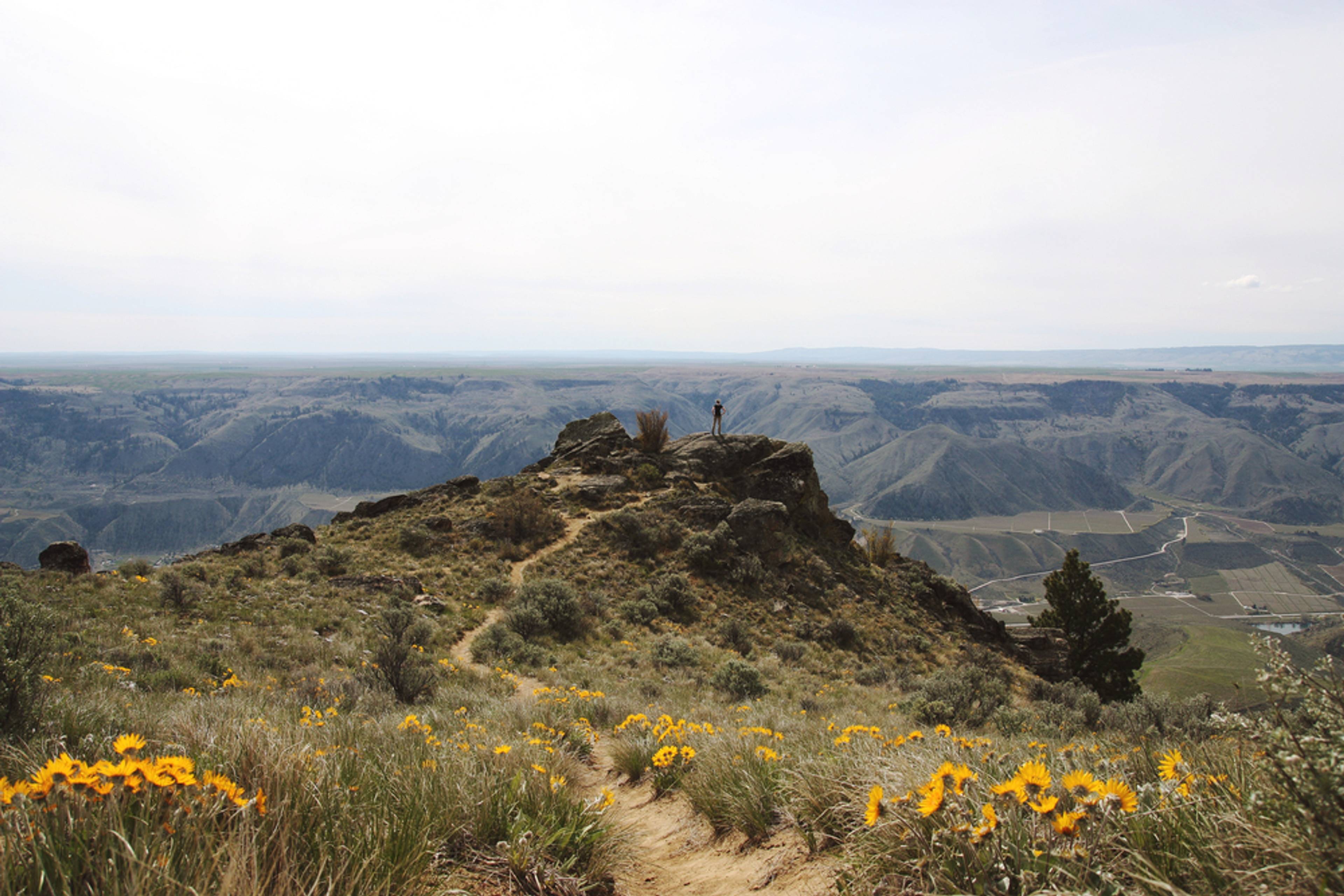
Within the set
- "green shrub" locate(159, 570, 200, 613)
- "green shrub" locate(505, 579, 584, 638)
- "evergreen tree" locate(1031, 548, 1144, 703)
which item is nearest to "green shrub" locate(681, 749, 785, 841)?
"green shrub" locate(505, 579, 584, 638)

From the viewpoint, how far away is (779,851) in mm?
3211

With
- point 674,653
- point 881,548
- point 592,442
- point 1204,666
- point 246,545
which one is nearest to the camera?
point 674,653

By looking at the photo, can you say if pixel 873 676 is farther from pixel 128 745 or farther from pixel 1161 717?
pixel 128 745

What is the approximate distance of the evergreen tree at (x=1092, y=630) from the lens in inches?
687

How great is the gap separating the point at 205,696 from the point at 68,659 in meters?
2.26


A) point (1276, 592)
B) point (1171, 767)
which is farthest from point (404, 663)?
point (1276, 592)

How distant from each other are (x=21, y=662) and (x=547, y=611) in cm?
1090

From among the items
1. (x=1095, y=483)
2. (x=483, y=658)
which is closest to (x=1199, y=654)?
(x=483, y=658)

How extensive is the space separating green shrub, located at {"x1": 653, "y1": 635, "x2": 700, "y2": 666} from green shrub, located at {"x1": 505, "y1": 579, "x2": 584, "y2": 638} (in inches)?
83.2

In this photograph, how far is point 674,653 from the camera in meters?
12.1

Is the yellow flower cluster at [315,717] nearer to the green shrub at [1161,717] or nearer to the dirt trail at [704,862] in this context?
the dirt trail at [704,862]

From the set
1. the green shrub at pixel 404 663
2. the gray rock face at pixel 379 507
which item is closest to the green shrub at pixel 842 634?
the green shrub at pixel 404 663

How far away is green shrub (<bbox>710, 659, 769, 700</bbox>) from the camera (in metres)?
10.1

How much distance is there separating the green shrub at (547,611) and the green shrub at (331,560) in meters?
4.87
